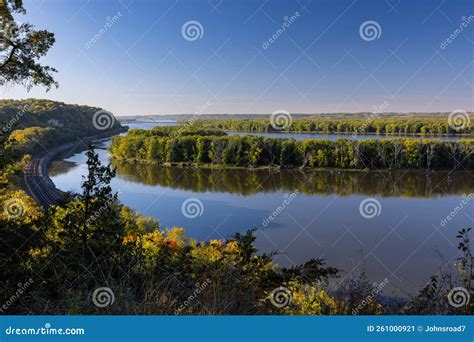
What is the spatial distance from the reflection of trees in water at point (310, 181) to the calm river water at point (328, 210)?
0.08 meters

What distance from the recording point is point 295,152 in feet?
145

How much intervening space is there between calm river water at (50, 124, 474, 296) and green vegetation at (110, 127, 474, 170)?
2017 mm

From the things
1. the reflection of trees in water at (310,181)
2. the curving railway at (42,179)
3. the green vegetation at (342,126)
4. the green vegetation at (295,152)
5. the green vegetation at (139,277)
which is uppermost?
the green vegetation at (342,126)

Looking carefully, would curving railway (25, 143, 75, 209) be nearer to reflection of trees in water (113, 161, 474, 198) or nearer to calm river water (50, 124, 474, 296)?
calm river water (50, 124, 474, 296)

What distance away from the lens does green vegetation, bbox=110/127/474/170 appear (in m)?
41.2

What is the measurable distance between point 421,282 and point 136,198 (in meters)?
20.5

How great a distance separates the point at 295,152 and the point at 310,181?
923 cm

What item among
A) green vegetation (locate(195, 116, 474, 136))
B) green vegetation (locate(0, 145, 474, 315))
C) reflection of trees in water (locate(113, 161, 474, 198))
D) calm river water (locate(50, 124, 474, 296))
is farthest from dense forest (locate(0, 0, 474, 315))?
green vegetation (locate(195, 116, 474, 136))

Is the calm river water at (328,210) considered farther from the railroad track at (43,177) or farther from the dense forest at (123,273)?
the dense forest at (123,273)

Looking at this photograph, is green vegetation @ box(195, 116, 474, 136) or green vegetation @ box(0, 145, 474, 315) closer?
green vegetation @ box(0, 145, 474, 315)

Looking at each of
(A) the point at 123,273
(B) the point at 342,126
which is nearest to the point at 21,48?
(A) the point at 123,273

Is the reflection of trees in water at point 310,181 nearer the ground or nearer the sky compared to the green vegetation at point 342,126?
nearer the ground

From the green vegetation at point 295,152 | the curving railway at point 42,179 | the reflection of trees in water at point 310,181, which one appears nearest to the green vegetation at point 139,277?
the curving railway at point 42,179

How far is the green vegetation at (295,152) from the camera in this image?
135 ft
